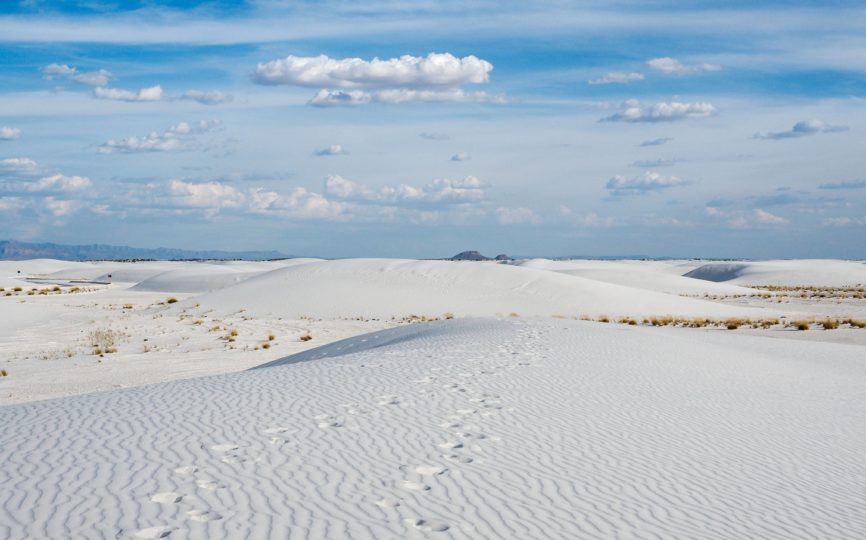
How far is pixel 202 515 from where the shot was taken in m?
4.99

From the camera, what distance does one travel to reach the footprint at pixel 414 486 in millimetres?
5754

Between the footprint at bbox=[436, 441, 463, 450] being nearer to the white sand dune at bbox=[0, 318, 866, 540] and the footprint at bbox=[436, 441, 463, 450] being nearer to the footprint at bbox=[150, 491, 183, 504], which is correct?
the white sand dune at bbox=[0, 318, 866, 540]

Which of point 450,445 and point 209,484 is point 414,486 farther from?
point 209,484

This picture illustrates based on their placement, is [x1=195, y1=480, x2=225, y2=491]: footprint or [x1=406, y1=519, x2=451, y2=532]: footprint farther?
[x1=195, y1=480, x2=225, y2=491]: footprint

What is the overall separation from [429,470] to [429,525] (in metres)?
1.23

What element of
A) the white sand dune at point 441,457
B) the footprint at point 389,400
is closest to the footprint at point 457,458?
the white sand dune at point 441,457

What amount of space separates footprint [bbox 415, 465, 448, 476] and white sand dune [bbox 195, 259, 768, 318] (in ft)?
89.2

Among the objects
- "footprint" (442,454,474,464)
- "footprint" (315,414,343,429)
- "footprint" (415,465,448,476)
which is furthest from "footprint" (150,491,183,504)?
"footprint" (315,414,343,429)

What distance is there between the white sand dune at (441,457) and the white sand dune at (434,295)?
22.7 m

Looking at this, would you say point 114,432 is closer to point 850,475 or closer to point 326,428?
point 326,428

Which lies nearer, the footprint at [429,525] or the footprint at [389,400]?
the footprint at [429,525]

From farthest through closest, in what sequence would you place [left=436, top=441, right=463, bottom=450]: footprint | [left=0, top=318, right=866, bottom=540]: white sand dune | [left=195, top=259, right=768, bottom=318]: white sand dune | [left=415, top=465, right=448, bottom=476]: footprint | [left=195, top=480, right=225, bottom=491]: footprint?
[left=195, top=259, right=768, bottom=318]: white sand dune → [left=436, top=441, right=463, bottom=450]: footprint → [left=415, top=465, right=448, bottom=476]: footprint → [left=195, top=480, right=225, bottom=491]: footprint → [left=0, top=318, right=866, bottom=540]: white sand dune

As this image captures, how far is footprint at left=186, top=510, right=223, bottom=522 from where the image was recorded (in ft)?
16.1

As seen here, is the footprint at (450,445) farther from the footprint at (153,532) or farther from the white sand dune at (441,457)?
the footprint at (153,532)
